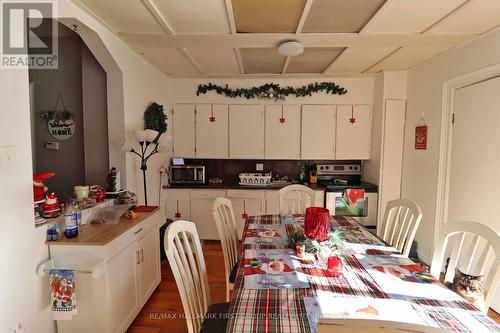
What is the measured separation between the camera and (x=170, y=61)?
3.07m

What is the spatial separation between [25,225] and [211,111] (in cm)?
277

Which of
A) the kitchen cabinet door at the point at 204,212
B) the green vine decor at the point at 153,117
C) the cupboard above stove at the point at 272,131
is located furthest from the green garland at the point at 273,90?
the kitchen cabinet door at the point at 204,212

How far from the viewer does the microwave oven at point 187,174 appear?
3826 mm

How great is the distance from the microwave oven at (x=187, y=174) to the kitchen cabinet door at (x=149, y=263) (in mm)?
1457

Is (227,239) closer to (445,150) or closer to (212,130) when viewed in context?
(212,130)

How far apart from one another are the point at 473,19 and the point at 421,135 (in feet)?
4.62

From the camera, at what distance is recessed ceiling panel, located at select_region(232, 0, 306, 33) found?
6.03ft

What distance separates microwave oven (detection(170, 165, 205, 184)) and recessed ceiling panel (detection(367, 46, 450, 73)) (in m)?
2.71


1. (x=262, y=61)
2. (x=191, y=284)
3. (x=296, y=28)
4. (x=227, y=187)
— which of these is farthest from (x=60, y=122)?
(x=296, y=28)

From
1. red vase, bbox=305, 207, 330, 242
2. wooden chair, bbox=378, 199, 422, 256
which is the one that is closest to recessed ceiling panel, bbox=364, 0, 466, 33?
wooden chair, bbox=378, 199, 422, 256

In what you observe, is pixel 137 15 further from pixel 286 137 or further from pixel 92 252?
pixel 286 137

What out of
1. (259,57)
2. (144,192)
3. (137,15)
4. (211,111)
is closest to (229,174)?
(211,111)

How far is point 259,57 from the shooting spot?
9.75ft

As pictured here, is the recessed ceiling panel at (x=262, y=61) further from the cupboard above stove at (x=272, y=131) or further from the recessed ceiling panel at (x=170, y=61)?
the recessed ceiling panel at (x=170, y=61)
